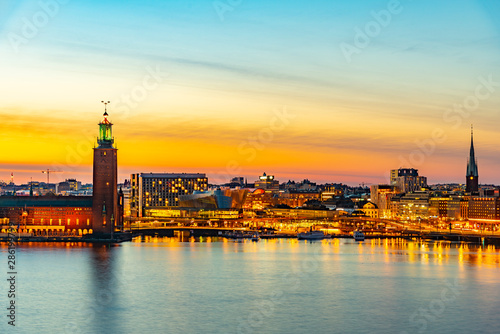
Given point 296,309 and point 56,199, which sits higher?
point 56,199

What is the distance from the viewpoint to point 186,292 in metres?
35.3

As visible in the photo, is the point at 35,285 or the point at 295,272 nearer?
the point at 35,285

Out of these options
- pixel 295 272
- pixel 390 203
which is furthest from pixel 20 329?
pixel 390 203

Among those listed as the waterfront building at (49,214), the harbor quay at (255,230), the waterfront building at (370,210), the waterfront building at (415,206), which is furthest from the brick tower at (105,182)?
the waterfront building at (370,210)

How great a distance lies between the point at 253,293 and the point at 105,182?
122 ft

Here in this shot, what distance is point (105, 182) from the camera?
69312 millimetres

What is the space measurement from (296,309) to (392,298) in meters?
5.27

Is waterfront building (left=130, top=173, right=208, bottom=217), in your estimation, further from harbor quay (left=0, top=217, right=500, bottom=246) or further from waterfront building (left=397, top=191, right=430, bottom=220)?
waterfront building (left=397, top=191, right=430, bottom=220)

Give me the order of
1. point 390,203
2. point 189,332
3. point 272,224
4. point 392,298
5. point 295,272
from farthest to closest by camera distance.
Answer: point 390,203 < point 272,224 < point 295,272 < point 392,298 < point 189,332

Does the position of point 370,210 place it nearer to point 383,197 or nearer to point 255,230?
point 383,197

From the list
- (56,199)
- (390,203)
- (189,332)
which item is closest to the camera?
(189,332)

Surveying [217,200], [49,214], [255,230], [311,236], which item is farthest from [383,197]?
[49,214]

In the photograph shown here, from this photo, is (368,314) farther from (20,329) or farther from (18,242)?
(18,242)

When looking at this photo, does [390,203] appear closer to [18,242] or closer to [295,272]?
[18,242]
